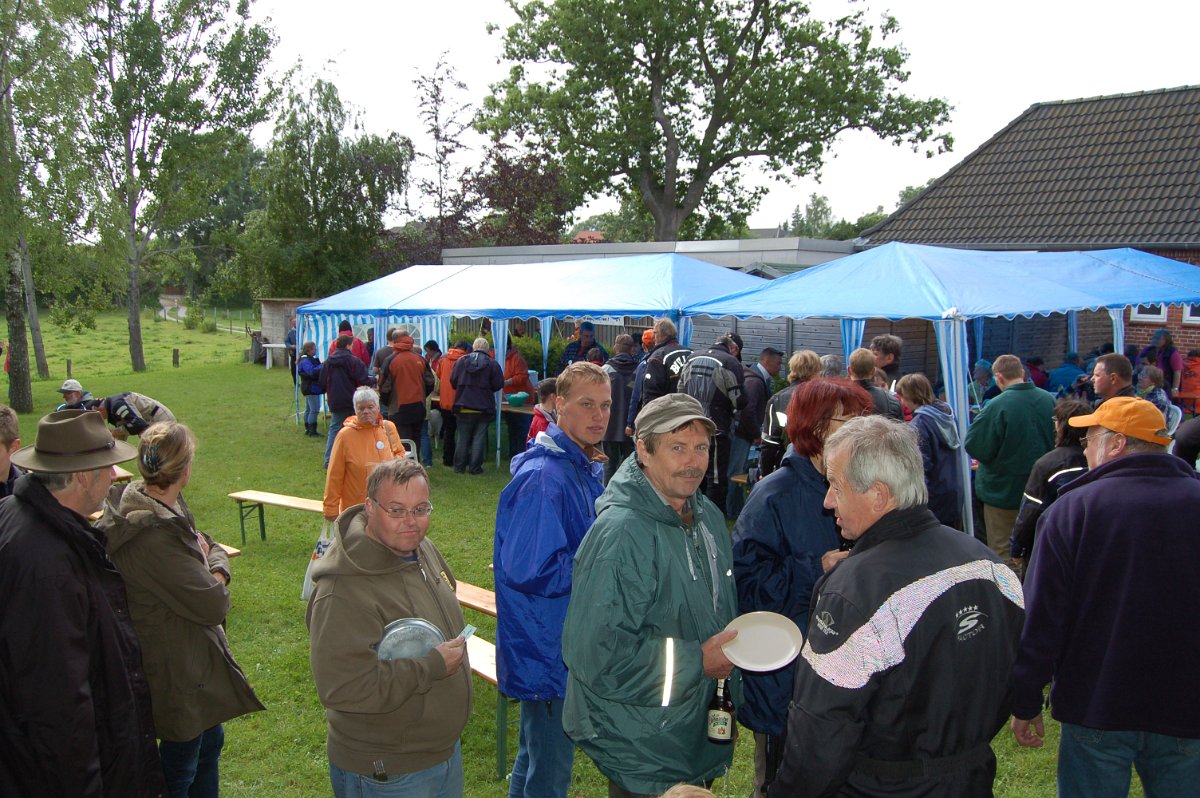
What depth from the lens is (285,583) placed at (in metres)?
6.68

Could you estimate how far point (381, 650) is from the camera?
2.38 m

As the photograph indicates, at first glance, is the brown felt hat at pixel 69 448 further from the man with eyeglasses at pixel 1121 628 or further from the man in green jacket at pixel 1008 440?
the man in green jacket at pixel 1008 440

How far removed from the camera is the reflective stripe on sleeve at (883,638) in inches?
74.3

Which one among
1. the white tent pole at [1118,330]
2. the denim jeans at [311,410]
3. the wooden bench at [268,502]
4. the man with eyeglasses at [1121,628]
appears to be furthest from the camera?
the denim jeans at [311,410]

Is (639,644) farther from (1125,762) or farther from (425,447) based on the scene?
(425,447)

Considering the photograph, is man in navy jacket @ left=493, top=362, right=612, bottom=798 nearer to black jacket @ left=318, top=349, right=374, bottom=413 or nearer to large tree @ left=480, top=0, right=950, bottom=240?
black jacket @ left=318, top=349, right=374, bottom=413

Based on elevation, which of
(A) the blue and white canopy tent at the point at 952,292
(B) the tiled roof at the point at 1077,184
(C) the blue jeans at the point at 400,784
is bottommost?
(C) the blue jeans at the point at 400,784

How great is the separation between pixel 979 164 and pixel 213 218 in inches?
1913

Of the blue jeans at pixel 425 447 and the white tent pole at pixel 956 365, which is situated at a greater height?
the white tent pole at pixel 956 365

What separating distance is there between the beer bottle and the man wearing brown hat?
1.63m

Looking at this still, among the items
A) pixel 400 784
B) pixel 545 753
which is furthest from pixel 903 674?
pixel 545 753

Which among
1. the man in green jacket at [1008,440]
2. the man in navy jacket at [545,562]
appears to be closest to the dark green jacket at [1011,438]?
the man in green jacket at [1008,440]

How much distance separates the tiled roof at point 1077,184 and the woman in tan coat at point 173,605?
60.3 ft

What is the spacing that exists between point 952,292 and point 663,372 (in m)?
3.17
